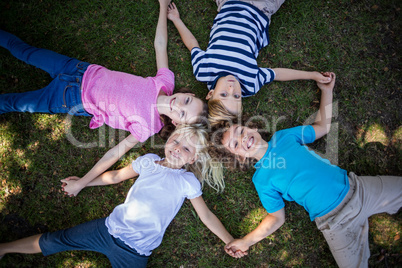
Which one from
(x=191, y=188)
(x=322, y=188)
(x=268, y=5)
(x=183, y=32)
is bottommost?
(x=191, y=188)

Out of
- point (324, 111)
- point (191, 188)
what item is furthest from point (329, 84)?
point (191, 188)

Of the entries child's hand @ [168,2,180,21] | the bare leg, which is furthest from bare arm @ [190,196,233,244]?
child's hand @ [168,2,180,21]

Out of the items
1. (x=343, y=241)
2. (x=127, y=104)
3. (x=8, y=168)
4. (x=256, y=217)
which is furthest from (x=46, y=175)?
(x=343, y=241)

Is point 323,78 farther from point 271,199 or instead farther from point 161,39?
point 161,39

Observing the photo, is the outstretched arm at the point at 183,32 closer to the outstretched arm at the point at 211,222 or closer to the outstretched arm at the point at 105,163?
the outstretched arm at the point at 105,163

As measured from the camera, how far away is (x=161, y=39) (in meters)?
3.42

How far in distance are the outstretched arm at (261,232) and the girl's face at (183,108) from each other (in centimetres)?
162

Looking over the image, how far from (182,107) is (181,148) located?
1.62 feet

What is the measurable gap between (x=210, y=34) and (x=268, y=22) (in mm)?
826

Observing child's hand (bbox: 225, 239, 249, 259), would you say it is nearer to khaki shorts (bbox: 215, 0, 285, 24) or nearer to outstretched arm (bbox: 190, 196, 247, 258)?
outstretched arm (bbox: 190, 196, 247, 258)

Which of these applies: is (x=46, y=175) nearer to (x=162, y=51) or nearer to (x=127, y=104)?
(x=127, y=104)

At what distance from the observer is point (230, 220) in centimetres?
348

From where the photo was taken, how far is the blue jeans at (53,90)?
121 inches

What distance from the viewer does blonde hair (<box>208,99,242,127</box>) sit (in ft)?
9.79
